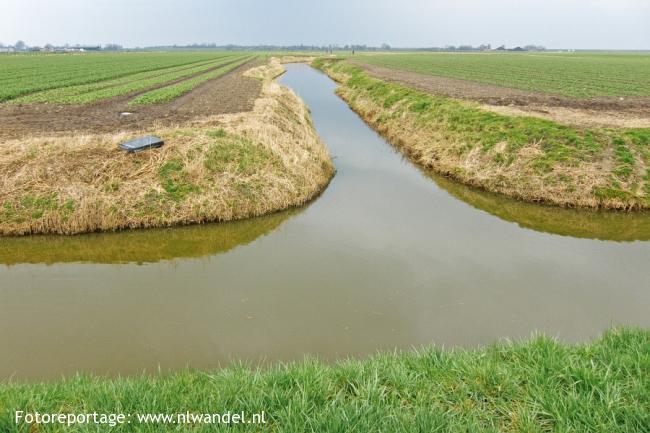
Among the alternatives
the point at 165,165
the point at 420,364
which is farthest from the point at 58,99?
the point at 420,364

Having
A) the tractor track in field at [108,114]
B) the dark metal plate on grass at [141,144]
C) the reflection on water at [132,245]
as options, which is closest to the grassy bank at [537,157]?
the reflection on water at [132,245]

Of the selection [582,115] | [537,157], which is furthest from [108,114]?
[582,115]

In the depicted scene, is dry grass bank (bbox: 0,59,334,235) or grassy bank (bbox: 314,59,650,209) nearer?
dry grass bank (bbox: 0,59,334,235)

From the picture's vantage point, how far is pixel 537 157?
1534 centimetres

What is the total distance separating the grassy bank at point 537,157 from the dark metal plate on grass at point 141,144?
454 inches

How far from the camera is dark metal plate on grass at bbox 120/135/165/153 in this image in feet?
42.1

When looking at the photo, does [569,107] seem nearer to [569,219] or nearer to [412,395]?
[569,219]

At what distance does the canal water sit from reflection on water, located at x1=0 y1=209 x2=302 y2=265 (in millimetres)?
55

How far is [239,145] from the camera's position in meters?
14.3

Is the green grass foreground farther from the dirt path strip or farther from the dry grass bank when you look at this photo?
the dirt path strip

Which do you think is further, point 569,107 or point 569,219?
point 569,107

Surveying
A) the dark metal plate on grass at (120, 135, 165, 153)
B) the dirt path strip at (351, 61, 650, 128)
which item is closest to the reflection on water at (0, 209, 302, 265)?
the dark metal plate on grass at (120, 135, 165, 153)

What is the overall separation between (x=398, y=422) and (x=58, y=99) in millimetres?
30200

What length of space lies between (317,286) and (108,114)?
1839cm
